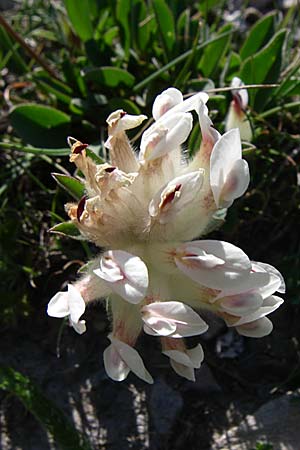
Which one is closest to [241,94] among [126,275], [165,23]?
[165,23]

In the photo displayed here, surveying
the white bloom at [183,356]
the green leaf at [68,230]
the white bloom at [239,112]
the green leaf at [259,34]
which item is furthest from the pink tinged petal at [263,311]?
the green leaf at [259,34]

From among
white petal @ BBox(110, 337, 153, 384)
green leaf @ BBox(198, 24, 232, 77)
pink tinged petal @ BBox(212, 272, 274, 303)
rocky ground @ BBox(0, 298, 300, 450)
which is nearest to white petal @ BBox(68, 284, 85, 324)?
white petal @ BBox(110, 337, 153, 384)

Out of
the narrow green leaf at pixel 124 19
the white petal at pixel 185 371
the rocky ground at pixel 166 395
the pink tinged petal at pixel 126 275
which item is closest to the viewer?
the pink tinged petal at pixel 126 275

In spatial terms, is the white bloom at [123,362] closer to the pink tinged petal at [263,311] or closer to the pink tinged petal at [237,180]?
the pink tinged petal at [263,311]

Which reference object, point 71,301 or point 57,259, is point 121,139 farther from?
point 57,259

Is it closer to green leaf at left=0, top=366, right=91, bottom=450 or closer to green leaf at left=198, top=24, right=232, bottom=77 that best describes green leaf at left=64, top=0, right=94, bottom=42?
green leaf at left=198, top=24, right=232, bottom=77

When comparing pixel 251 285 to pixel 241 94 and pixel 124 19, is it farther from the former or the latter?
pixel 124 19

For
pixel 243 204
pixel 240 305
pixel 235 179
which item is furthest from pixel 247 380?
pixel 235 179

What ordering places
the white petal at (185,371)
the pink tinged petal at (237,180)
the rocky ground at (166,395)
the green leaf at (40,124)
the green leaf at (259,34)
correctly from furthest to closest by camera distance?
the green leaf at (259,34) < the green leaf at (40,124) < the rocky ground at (166,395) < the white petal at (185,371) < the pink tinged petal at (237,180)
